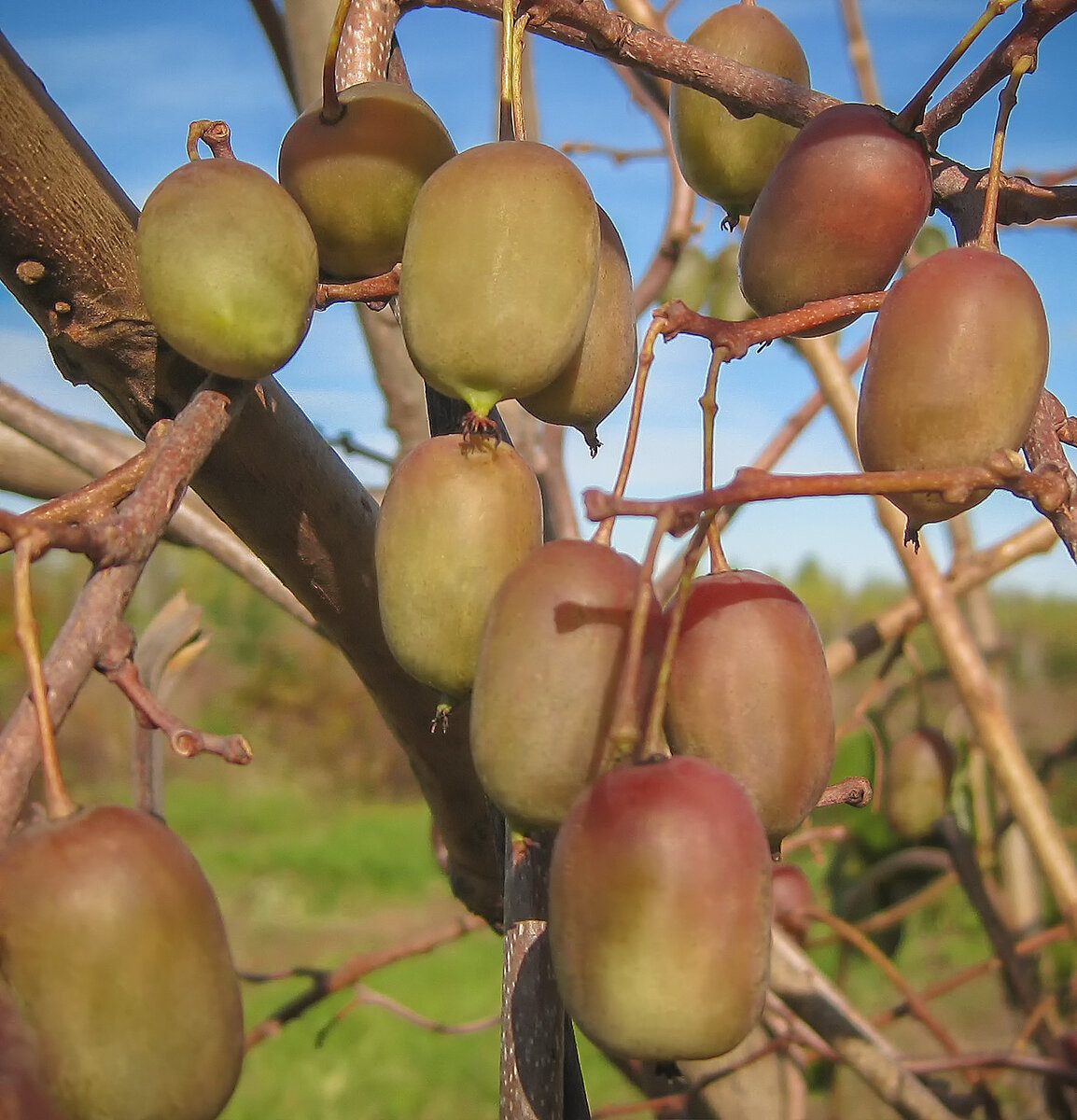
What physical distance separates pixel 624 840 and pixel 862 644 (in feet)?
3.14

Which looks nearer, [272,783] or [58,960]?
[58,960]

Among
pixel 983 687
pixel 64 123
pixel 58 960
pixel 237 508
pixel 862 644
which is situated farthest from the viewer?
pixel 862 644

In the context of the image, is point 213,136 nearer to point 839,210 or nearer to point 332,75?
point 332,75

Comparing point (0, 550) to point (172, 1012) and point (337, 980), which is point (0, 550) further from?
point (337, 980)

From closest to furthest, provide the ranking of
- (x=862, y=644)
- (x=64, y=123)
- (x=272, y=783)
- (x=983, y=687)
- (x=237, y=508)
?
(x=64, y=123)
(x=237, y=508)
(x=983, y=687)
(x=862, y=644)
(x=272, y=783)

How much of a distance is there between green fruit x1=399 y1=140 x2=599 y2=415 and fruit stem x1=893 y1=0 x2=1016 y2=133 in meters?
0.14

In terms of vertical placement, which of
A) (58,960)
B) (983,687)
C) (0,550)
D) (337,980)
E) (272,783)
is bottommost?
(272,783)

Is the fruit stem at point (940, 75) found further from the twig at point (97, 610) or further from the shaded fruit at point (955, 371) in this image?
the twig at point (97, 610)

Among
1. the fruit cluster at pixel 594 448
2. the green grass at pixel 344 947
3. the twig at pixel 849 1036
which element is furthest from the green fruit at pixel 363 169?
the green grass at pixel 344 947

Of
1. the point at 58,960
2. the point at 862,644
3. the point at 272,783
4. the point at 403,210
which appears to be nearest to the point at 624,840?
the point at 58,960

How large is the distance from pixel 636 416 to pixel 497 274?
0.07 metres

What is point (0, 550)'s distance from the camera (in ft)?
1.13

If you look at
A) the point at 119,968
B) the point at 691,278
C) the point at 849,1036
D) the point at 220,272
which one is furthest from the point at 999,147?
the point at 691,278

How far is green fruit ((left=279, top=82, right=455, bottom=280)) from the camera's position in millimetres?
463
